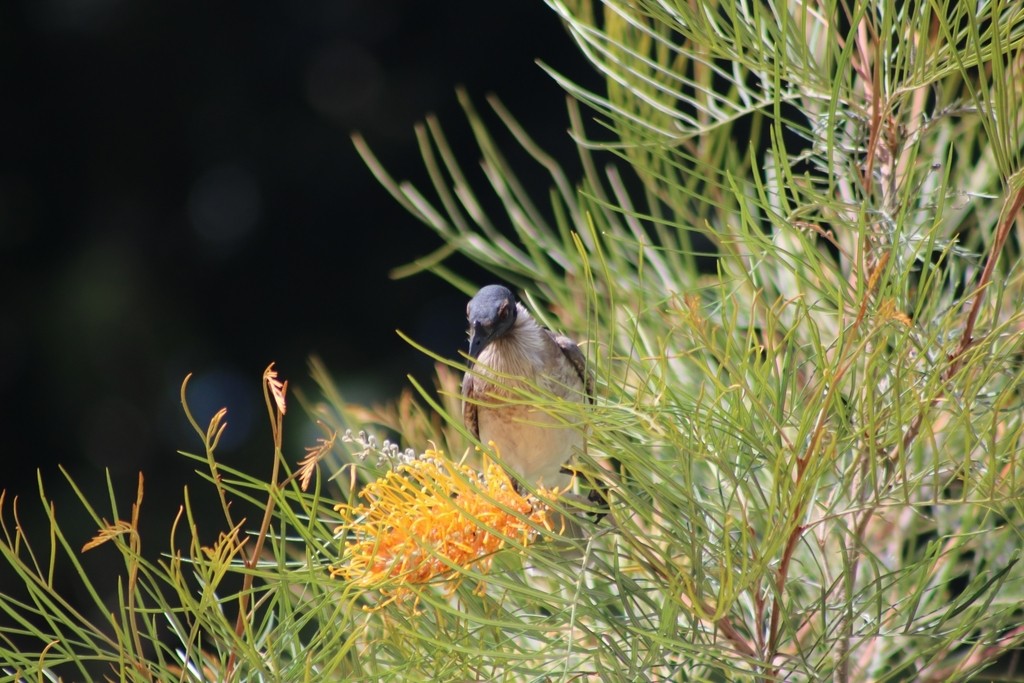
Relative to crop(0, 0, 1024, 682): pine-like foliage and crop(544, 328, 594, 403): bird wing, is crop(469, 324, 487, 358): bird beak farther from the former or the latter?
crop(0, 0, 1024, 682): pine-like foliage

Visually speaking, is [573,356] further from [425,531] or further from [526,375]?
[425,531]

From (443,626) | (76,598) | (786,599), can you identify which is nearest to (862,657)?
(786,599)

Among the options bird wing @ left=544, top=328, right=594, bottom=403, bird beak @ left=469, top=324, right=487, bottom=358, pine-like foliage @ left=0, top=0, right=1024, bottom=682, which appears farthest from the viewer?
bird wing @ left=544, top=328, right=594, bottom=403

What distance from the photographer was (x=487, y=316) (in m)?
0.89

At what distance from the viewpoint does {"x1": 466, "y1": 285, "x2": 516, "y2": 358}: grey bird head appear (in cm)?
88

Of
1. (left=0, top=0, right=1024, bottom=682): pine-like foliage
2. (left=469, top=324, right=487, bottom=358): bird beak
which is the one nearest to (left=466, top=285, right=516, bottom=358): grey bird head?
(left=469, top=324, right=487, bottom=358): bird beak

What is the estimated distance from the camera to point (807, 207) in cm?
47

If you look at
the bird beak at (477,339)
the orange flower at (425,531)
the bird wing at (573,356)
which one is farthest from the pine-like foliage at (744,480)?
the bird wing at (573,356)

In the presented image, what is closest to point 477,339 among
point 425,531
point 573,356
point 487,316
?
point 487,316

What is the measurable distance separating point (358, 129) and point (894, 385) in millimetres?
2180

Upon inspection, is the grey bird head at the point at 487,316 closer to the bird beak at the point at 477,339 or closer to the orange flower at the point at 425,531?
the bird beak at the point at 477,339

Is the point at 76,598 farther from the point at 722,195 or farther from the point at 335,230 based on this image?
the point at 722,195

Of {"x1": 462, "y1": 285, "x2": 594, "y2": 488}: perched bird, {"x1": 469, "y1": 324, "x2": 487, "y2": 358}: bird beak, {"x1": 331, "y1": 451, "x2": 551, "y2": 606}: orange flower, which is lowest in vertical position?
{"x1": 462, "y1": 285, "x2": 594, "y2": 488}: perched bird

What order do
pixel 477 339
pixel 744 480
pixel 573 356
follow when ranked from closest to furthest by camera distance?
pixel 744 480, pixel 477 339, pixel 573 356
